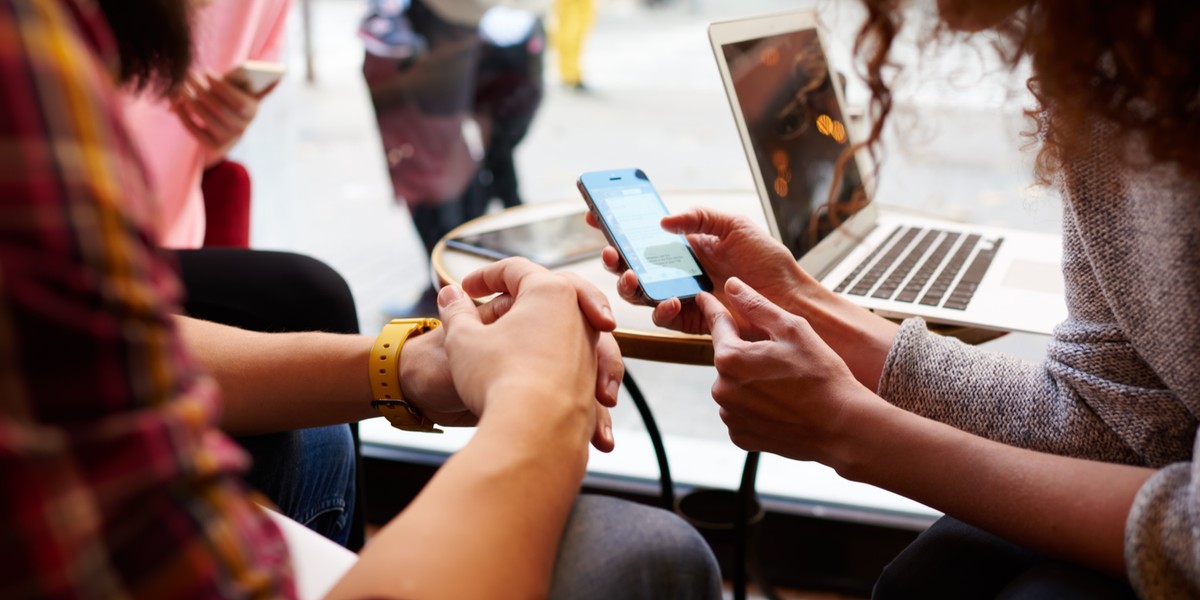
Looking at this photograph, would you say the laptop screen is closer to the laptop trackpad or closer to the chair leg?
the laptop trackpad

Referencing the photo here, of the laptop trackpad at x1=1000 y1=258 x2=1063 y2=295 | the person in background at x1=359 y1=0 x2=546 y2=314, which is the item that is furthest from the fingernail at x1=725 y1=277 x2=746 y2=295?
the person in background at x1=359 y1=0 x2=546 y2=314

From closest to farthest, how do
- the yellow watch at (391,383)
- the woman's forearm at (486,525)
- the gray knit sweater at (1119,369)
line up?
the woman's forearm at (486,525), the gray knit sweater at (1119,369), the yellow watch at (391,383)

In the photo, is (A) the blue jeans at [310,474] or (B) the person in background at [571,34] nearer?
(A) the blue jeans at [310,474]

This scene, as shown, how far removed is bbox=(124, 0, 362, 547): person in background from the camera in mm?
949

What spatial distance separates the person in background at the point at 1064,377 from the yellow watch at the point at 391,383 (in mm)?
255

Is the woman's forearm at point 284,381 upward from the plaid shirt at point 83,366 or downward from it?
downward

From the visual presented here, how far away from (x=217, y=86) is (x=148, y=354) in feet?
3.72

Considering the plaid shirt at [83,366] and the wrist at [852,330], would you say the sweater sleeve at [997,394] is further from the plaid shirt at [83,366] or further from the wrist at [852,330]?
the plaid shirt at [83,366]

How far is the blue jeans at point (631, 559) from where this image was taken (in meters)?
0.57

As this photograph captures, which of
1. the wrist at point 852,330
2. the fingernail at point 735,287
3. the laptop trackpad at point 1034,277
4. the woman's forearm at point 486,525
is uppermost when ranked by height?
the woman's forearm at point 486,525

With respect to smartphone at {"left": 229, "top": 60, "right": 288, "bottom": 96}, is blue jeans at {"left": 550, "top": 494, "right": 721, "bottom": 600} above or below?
Result: below

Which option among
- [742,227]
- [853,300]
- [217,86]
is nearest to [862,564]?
[853,300]

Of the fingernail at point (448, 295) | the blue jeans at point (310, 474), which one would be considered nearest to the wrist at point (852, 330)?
the fingernail at point (448, 295)

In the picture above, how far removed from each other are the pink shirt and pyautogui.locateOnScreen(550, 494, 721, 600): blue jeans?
3.42 feet
